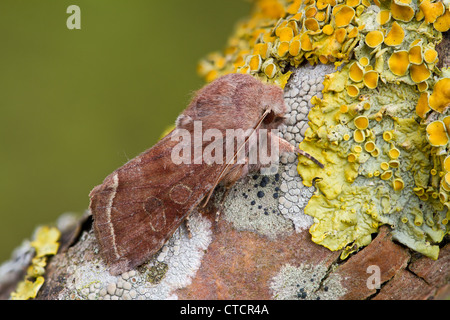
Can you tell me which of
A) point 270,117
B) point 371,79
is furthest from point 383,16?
point 270,117

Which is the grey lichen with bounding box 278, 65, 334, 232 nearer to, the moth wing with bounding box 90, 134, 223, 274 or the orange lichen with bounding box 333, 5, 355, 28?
the orange lichen with bounding box 333, 5, 355, 28

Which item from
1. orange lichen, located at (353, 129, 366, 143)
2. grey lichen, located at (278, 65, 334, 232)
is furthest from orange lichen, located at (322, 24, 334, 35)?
orange lichen, located at (353, 129, 366, 143)

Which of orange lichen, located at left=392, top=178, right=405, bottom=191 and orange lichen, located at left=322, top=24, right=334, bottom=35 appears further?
orange lichen, located at left=322, top=24, right=334, bottom=35

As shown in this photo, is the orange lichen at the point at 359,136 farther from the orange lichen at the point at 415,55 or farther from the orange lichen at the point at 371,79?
the orange lichen at the point at 415,55

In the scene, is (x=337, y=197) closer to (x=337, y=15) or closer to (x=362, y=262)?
(x=362, y=262)

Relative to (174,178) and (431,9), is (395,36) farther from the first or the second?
(174,178)

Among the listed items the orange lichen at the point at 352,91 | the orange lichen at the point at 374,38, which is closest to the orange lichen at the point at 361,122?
the orange lichen at the point at 352,91
